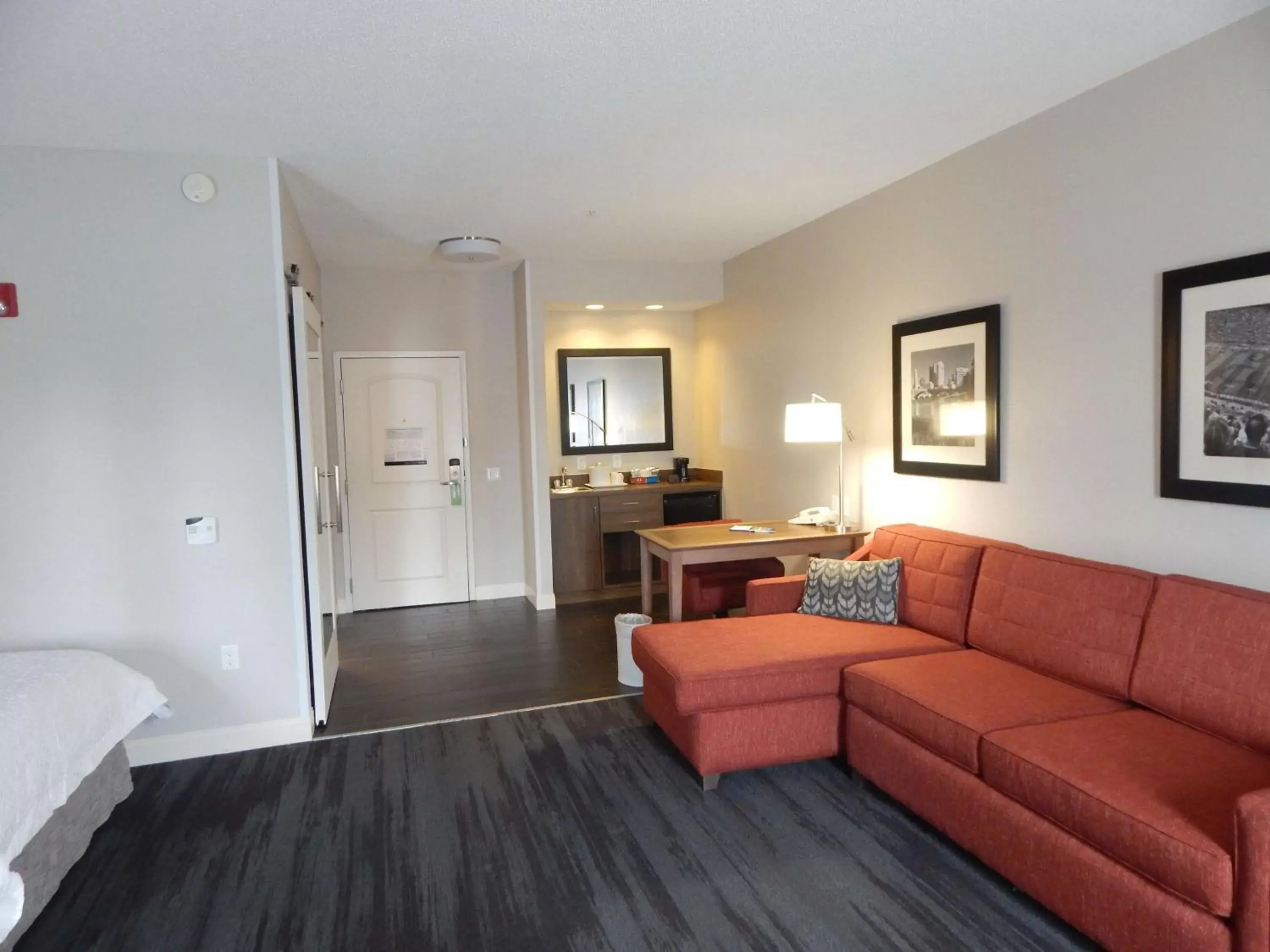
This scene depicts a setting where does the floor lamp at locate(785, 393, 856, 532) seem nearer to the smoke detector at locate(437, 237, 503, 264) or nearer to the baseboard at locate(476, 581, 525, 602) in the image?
the smoke detector at locate(437, 237, 503, 264)

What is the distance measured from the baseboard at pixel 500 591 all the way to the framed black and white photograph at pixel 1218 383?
4743mm

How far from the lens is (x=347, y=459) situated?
6102 millimetres

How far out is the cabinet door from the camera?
615 cm

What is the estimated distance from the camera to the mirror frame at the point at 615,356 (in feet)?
21.8

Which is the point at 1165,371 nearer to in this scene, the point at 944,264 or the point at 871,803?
the point at 944,264

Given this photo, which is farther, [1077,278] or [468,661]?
[468,661]

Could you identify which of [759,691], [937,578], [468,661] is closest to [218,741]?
[468,661]

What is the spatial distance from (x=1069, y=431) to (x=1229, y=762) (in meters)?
1.42

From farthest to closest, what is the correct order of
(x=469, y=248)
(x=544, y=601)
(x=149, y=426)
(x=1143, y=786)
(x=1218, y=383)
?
(x=544, y=601)
(x=469, y=248)
(x=149, y=426)
(x=1218, y=383)
(x=1143, y=786)

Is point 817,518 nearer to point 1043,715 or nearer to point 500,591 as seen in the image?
point 1043,715

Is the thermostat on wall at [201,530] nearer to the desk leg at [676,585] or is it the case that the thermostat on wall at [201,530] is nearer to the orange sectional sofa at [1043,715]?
the orange sectional sofa at [1043,715]

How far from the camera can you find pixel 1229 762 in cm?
216

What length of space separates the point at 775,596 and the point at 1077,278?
1.89 meters

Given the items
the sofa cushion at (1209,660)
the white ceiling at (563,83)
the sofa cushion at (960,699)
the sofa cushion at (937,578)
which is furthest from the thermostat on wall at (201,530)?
the sofa cushion at (1209,660)
